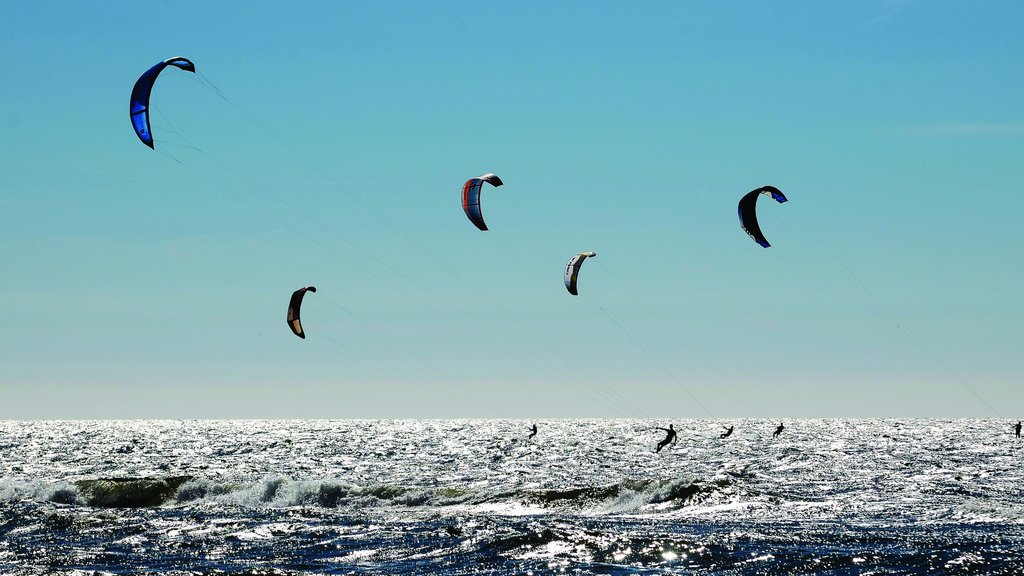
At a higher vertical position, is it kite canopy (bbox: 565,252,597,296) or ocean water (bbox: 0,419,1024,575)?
kite canopy (bbox: 565,252,597,296)

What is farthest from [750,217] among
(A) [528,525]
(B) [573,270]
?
(A) [528,525]

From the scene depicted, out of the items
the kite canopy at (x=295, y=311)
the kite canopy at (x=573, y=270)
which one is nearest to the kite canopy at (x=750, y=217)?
the kite canopy at (x=573, y=270)

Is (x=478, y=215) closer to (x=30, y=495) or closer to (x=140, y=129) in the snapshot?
(x=140, y=129)

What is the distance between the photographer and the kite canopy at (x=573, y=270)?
27172 mm

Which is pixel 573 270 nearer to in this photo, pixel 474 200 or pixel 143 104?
pixel 474 200

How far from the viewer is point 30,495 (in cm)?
2792

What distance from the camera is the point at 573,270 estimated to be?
90.5 feet

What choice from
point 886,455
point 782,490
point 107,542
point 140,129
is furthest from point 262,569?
point 886,455

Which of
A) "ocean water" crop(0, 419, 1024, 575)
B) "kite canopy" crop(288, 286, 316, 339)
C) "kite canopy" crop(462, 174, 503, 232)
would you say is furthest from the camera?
"kite canopy" crop(288, 286, 316, 339)

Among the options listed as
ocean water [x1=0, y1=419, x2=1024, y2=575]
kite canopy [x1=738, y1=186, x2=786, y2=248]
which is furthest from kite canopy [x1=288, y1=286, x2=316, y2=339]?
kite canopy [x1=738, y1=186, x2=786, y2=248]

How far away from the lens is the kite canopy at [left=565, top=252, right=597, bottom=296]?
2717 cm

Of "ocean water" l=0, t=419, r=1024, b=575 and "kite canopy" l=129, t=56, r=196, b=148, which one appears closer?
"ocean water" l=0, t=419, r=1024, b=575

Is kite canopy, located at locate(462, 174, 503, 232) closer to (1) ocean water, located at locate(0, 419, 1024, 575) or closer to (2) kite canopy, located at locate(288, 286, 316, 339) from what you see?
(2) kite canopy, located at locate(288, 286, 316, 339)

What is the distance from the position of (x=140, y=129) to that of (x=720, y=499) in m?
14.8
